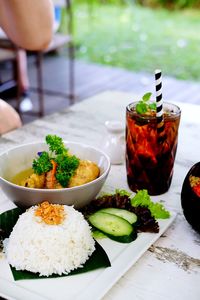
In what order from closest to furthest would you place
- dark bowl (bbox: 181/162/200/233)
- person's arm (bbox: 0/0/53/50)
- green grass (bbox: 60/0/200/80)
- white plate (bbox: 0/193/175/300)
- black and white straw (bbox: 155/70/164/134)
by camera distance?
white plate (bbox: 0/193/175/300), dark bowl (bbox: 181/162/200/233), black and white straw (bbox: 155/70/164/134), person's arm (bbox: 0/0/53/50), green grass (bbox: 60/0/200/80)

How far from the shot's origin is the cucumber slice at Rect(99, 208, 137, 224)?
0.90m

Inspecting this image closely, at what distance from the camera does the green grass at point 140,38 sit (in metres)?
5.25

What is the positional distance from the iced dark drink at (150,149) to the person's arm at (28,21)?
19.1 inches

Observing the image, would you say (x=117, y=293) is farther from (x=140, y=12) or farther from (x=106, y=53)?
(x=140, y=12)

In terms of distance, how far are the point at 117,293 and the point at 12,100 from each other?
11.8ft

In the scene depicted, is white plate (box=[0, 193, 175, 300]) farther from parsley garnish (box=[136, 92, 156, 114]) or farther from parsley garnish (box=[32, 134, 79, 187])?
parsley garnish (box=[136, 92, 156, 114])

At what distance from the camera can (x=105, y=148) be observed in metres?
1.23

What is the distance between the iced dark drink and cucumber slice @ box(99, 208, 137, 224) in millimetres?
161

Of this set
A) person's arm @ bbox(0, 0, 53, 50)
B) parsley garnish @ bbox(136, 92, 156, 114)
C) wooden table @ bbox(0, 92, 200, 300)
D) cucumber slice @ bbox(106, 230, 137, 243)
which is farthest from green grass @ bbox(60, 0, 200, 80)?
cucumber slice @ bbox(106, 230, 137, 243)

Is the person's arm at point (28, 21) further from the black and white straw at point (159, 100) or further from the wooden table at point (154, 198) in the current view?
the black and white straw at point (159, 100)

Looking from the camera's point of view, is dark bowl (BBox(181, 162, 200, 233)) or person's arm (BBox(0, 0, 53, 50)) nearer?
dark bowl (BBox(181, 162, 200, 233))

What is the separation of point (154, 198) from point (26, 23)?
0.68m

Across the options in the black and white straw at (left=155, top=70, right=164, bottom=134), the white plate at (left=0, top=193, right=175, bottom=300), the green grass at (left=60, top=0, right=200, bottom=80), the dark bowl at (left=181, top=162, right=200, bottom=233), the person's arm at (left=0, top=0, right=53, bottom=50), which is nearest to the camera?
the white plate at (left=0, top=193, right=175, bottom=300)

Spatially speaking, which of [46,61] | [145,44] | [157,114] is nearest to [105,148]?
[157,114]
